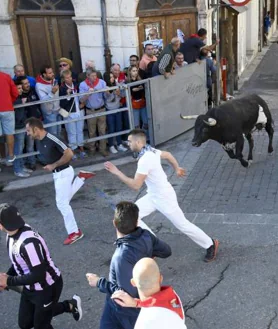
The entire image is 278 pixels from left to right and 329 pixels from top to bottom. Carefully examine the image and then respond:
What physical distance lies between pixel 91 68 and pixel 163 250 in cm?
598

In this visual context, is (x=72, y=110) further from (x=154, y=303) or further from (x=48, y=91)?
(x=154, y=303)

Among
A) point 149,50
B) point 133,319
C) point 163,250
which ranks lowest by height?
point 133,319

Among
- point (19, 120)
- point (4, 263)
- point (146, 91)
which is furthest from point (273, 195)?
point (19, 120)

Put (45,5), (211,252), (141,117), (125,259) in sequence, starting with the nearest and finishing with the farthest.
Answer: (125,259)
(211,252)
(141,117)
(45,5)

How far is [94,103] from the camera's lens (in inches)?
372

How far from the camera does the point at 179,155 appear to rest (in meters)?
9.72

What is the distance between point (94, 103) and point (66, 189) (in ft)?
10.5

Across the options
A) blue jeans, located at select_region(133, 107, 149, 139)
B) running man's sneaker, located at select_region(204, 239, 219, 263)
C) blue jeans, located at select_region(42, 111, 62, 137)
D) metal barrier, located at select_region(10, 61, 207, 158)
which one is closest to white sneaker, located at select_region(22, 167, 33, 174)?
metal barrier, located at select_region(10, 61, 207, 158)

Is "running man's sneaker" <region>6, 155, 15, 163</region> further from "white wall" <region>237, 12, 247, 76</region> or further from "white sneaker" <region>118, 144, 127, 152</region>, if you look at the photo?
"white wall" <region>237, 12, 247, 76</region>

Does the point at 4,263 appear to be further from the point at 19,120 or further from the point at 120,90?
the point at 120,90

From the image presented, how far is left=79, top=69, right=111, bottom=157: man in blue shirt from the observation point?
30.4 ft

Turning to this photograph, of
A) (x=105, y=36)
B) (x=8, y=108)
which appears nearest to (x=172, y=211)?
(x=8, y=108)

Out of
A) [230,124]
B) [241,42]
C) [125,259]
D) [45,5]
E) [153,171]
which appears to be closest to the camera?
[125,259]

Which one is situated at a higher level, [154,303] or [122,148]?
[154,303]
